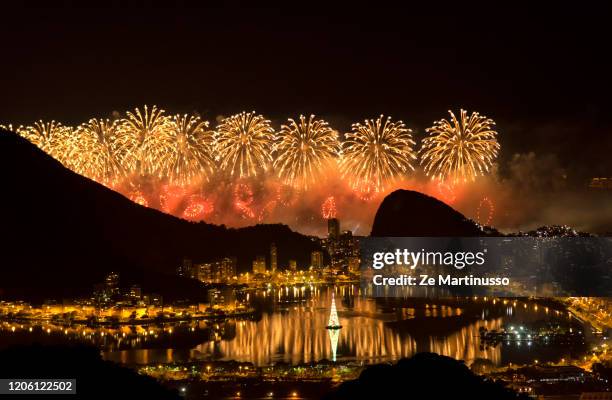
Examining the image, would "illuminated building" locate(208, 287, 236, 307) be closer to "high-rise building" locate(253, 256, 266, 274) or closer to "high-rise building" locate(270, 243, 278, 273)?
"high-rise building" locate(253, 256, 266, 274)

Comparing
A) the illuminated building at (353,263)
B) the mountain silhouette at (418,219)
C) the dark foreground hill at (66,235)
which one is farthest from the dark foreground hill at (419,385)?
the illuminated building at (353,263)

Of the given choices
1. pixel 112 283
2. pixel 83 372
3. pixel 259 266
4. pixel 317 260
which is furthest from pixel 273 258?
pixel 83 372

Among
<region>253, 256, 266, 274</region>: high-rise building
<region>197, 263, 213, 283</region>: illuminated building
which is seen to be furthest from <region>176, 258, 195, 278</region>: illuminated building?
<region>253, 256, 266, 274</region>: high-rise building

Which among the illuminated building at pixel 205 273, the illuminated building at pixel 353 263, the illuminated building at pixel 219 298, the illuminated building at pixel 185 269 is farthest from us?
the illuminated building at pixel 353 263

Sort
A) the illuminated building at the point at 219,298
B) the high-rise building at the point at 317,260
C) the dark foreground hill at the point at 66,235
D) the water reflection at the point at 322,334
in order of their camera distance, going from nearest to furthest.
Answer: the water reflection at the point at 322,334, the illuminated building at the point at 219,298, the dark foreground hill at the point at 66,235, the high-rise building at the point at 317,260

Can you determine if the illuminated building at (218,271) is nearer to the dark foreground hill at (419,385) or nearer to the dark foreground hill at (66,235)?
the dark foreground hill at (66,235)

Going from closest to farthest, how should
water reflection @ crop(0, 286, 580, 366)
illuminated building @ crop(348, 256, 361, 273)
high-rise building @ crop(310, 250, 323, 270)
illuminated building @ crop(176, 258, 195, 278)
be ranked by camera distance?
water reflection @ crop(0, 286, 580, 366), illuminated building @ crop(176, 258, 195, 278), illuminated building @ crop(348, 256, 361, 273), high-rise building @ crop(310, 250, 323, 270)

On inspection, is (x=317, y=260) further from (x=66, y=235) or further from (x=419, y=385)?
(x=419, y=385)

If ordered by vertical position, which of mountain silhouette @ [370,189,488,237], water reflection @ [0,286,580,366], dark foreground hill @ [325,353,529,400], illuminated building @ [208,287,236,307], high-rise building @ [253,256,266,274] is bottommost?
dark foreground hill @ [325,353,529,400]
